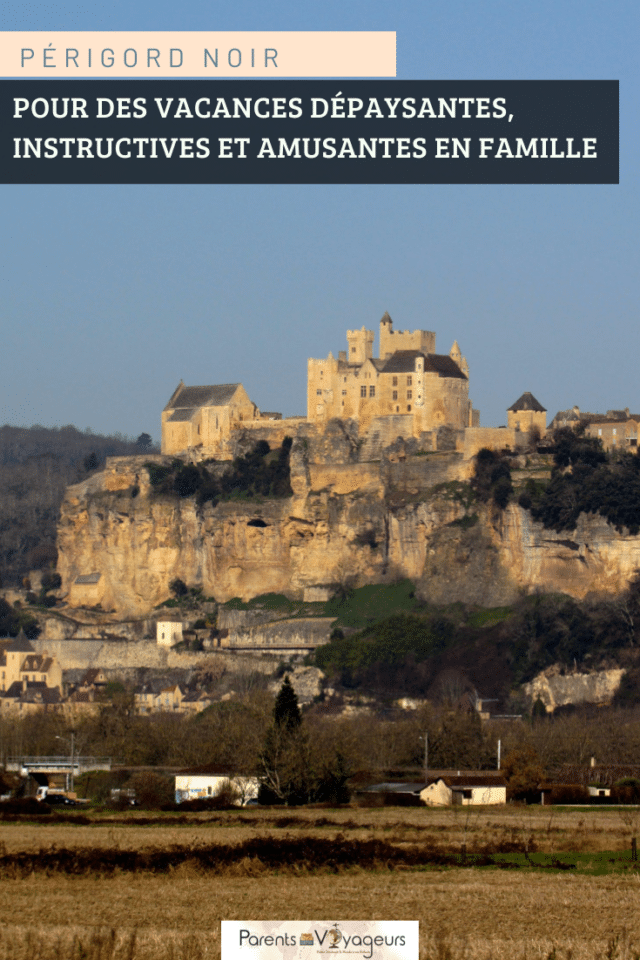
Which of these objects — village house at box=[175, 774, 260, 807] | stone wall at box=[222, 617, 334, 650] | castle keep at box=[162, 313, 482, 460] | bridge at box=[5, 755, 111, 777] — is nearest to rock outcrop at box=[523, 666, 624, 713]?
stone wall at box=[222, 617, 334, 650]

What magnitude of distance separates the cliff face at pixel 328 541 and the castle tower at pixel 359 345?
5500 millimetres

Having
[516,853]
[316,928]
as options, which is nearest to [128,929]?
[316,928]

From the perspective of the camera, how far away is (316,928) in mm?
15641

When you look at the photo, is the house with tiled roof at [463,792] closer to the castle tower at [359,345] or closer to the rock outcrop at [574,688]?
the rock outcrop at [574,688]

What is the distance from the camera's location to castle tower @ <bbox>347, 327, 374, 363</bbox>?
107 meters

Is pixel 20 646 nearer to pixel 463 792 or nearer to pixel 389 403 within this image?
pixel 389 403

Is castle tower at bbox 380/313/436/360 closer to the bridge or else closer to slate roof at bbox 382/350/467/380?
slate roof at bbox 382/350/467/380

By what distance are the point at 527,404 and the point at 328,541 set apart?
1402 centimetres

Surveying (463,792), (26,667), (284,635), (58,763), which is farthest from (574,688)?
(463,792)

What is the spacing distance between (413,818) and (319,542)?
61.3m

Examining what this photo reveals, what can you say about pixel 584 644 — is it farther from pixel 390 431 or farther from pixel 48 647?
pixel 48 647

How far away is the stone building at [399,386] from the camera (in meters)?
103

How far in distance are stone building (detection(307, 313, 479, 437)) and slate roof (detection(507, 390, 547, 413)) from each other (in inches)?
132

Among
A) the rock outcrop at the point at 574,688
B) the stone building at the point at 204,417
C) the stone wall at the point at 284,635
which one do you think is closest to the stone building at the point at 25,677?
the stone wall at the point at 284,635
